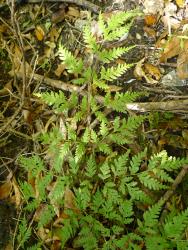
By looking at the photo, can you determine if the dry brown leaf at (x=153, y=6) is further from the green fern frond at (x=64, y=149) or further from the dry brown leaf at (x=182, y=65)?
the green fern frond at (x=64, y=149)

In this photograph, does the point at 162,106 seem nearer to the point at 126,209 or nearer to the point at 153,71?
the point at 153,71

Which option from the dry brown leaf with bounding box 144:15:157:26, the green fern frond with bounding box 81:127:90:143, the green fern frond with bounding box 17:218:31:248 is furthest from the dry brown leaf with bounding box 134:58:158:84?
the green fern frond with bounding box 17:218:31:248

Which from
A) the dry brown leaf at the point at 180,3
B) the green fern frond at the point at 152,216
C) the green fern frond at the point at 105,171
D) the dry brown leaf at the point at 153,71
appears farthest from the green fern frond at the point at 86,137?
the dry brown leaf at the point at 180,3

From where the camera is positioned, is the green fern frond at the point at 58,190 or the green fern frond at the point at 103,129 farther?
the green fern frond at the point at 103,129

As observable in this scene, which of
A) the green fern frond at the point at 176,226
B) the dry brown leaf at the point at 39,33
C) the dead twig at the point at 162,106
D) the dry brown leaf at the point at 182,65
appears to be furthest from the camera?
the dry brown leaf at the point at 39,33

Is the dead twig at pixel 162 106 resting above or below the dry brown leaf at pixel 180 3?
below

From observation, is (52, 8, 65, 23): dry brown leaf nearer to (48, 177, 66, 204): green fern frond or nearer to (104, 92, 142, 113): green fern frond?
(104, 92, 142, 113): green fern frond
